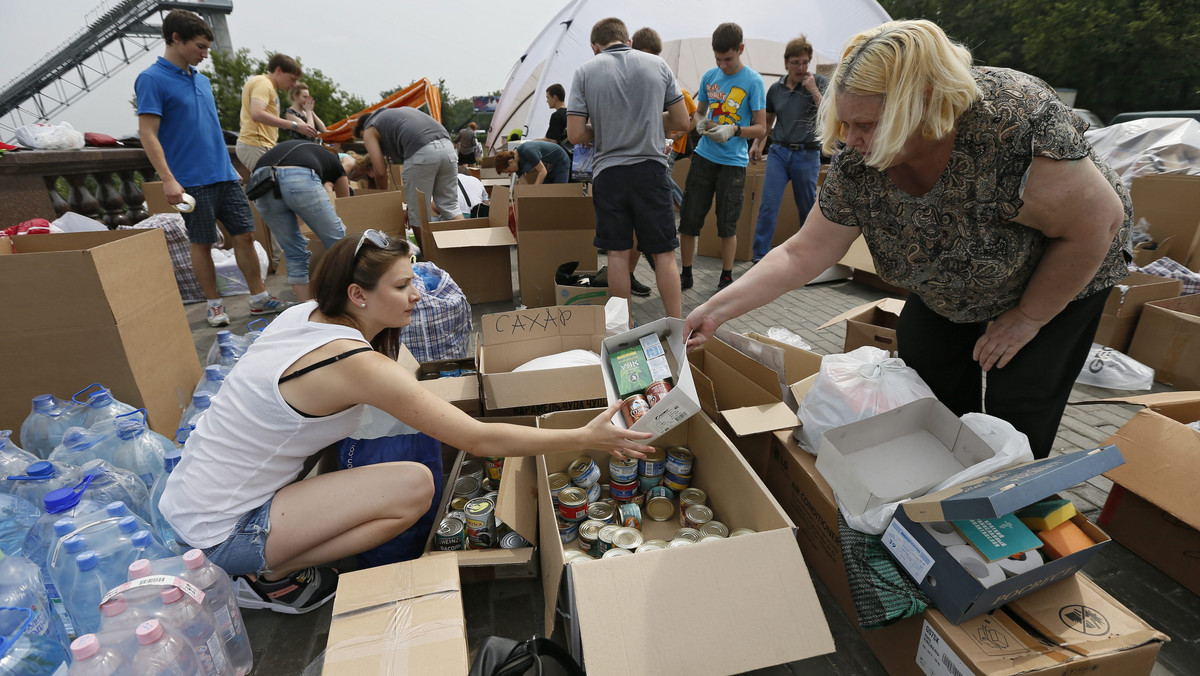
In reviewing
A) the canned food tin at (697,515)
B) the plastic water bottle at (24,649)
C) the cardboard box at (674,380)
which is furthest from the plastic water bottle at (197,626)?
the canned food tin at (697,515)

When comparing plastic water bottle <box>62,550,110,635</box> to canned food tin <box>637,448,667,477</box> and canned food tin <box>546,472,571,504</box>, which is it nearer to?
canned food tin <box>546,472,571,504</box>

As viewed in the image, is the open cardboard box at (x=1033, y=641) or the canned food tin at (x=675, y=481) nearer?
the open cardboard box at (x=1033, y=641)

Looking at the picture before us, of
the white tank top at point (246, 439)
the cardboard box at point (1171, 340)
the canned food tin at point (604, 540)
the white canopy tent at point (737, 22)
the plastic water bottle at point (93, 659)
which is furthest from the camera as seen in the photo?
the white canopy tent at point (737, 22)

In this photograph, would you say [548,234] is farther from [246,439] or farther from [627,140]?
[246,439]

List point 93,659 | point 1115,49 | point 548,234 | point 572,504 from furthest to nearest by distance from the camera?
point 1115,49, point 548,234, point 572,504, point 93,659

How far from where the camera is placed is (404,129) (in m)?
5.16

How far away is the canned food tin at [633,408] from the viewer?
1.90m

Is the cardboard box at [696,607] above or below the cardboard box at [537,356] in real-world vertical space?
below

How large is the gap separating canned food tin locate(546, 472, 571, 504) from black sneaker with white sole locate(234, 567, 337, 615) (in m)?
0.84

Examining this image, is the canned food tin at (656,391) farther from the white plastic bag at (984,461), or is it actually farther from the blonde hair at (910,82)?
the blonde hair at (910,82)

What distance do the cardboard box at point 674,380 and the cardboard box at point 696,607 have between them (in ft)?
1.28

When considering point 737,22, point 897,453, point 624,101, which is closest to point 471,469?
point 897,453

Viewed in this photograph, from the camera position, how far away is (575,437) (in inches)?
70.3

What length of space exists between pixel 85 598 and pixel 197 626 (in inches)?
19.6
